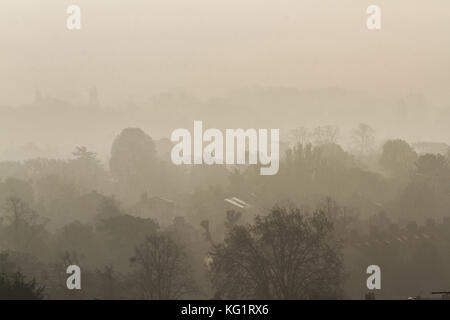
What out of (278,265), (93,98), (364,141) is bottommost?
(278,265)

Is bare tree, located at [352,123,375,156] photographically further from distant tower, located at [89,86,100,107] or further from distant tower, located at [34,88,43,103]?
distant tower, located at [34,88,43,103]

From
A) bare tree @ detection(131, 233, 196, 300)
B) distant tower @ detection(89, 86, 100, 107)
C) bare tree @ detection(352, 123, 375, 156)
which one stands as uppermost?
distant tower @ detection(89, 86, 100, 107)

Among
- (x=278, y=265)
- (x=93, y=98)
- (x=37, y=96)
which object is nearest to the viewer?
(x=278, y=265)

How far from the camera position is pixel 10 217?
233 feet

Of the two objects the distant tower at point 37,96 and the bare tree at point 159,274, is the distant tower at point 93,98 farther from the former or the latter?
the bare tree at point 159,274

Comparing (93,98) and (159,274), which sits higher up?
(93,98)

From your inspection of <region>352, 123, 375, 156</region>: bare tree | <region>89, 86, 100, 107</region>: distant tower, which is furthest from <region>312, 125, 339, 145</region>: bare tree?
<region>89, 86, 100, 107</region>: distant tower

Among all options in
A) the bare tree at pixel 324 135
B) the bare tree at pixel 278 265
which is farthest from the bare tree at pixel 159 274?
the bare tree at pixel 324 135

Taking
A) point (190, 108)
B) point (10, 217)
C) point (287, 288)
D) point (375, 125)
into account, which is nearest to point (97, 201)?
point (10, 217)

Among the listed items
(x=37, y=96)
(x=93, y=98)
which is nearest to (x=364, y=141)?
(x=93, y=98)

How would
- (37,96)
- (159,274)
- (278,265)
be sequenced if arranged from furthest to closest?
1. (37,96)
2. (159,274)
3. (278,265)

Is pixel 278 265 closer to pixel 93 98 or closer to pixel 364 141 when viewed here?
pixel 364 141

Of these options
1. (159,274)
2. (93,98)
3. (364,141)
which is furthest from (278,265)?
(93,98)

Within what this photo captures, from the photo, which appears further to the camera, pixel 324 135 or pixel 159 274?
pixel 324 135
